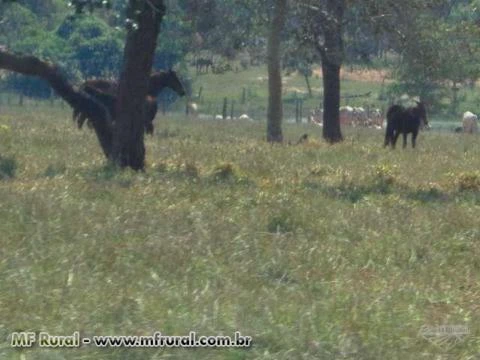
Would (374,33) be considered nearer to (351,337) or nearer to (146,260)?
(146,260)

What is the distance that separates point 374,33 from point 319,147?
4228mm

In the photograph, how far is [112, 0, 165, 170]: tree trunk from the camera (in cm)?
1900

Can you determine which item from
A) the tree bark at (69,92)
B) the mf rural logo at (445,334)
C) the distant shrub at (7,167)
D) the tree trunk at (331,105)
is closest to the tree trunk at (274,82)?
the tree trunk at (331,105)

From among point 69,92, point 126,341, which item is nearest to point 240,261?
point 126,341

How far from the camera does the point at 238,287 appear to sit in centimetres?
992

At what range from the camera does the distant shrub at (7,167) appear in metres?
16.7

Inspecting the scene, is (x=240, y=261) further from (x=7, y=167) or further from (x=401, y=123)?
(x=401, y=123)

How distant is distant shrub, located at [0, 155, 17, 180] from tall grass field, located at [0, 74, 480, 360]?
6 cm

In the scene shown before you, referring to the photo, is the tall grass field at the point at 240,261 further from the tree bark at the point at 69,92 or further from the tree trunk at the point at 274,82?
the tree trunk at the point at 274,82

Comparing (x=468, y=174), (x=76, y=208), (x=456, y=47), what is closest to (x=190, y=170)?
(x=468, y=174)

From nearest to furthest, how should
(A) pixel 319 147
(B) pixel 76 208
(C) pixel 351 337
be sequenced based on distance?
1. (C) pixel 351 337
2. (B) pixel 76 208
3. (A) pixel 319 147

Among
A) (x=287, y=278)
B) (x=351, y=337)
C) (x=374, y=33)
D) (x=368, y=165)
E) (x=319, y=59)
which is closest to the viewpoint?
(x=351, y=337)

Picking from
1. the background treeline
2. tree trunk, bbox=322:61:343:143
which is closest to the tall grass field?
the background treeline

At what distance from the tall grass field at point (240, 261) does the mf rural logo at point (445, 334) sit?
2cm
